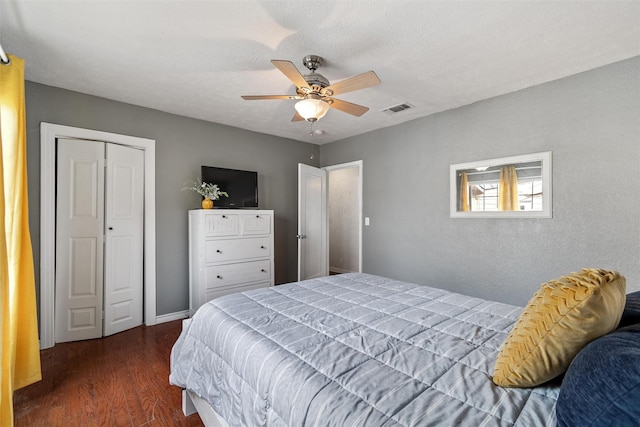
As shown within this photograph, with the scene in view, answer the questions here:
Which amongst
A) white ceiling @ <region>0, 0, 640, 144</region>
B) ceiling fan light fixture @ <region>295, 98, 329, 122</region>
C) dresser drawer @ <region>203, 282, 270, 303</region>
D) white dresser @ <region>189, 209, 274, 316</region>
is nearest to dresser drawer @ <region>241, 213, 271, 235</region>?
white dresser @ <region>189, 209, 274, 316</region>

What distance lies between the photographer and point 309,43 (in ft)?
6.68

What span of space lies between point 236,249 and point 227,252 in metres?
0.11

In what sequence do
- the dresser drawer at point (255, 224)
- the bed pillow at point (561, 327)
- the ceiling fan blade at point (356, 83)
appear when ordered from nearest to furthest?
the bed pillow at point (561, 327) → the ceiling fan blade at point (356, 83) → the dresser drawer at point (255, 224)

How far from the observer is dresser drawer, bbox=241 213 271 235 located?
3574mm

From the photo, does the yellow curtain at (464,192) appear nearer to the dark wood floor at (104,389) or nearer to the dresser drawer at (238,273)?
the dresser drawer at (238,273)

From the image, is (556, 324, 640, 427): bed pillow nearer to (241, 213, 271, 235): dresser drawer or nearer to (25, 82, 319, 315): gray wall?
(241, 213, 271, 235): dresser drawer

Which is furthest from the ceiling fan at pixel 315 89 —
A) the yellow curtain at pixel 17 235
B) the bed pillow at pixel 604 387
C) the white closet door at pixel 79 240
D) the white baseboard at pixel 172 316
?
the white baseboard at pixel 172 316

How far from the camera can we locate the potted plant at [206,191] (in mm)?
3416

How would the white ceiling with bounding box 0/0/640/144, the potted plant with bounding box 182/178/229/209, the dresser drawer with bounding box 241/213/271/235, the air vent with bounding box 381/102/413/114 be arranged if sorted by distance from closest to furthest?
the white ceiling with bounding box 0/0/640/144 → the air vent with bounding box 381/102/413/114 → the potted plant with bounding box 182/178/229/209 → the dresser drawer with bounding box 241/213/271/235

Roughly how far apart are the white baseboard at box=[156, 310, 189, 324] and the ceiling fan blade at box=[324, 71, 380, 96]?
3.05m

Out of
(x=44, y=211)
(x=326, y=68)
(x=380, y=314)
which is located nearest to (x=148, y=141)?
(x=44, y=211)

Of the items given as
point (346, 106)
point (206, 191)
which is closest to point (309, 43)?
point (346, 106)

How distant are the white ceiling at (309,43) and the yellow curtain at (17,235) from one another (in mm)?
460

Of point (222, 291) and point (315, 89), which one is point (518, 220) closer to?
point (315, 89)
